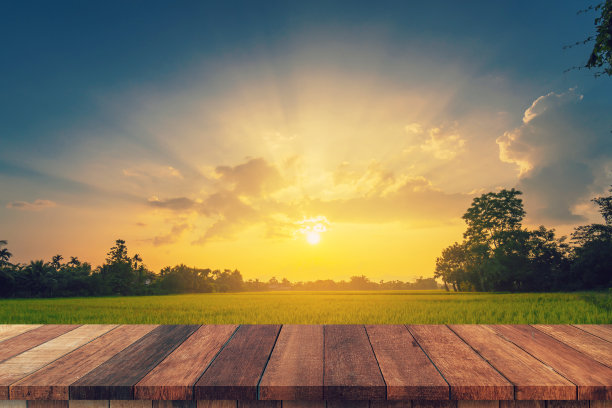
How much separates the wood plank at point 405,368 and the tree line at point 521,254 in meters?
34.9

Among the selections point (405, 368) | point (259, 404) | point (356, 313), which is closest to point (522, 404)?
point (405, 368)

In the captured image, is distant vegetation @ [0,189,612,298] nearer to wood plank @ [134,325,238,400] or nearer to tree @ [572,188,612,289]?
tree @ [572,188,612,289]

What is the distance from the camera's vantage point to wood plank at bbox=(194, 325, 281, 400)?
2414 mm

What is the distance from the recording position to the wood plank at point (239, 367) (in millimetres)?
2414

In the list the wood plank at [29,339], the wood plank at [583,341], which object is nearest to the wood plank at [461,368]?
the wood plank at [583,341]

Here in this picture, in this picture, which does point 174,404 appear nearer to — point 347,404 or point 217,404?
point 217,404

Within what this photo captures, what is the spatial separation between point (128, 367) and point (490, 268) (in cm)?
3966

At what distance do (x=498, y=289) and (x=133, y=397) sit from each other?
41139mm

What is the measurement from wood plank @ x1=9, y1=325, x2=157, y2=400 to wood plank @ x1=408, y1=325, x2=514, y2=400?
255 centimetres

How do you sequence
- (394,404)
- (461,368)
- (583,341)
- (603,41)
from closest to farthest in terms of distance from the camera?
(394,404)
(461,368)
(583,341)
(603,41)

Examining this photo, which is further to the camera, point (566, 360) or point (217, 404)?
point (566, 360)

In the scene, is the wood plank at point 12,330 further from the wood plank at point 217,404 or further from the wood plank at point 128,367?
the wood plank at point 217,404

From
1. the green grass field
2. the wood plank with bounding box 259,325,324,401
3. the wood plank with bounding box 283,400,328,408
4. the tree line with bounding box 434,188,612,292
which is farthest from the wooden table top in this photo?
the tree line with bounding box 434,188,612,292

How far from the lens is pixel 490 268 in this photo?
36844 millimetres
